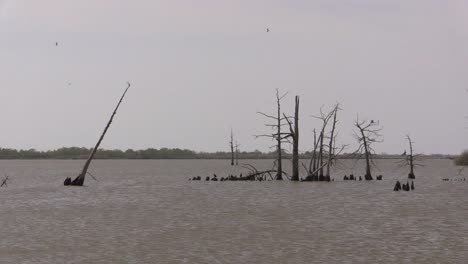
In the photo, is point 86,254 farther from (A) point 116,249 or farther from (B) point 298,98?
(B) point 298,98

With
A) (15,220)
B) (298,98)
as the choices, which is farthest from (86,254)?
(298,98)

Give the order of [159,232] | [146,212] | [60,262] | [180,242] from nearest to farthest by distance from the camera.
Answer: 1. [60,262]
2. [180,242]
3. [159,232]
4. [146,212]

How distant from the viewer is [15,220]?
25.9m

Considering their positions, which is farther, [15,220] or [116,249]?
[15,220]

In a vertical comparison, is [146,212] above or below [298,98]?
below

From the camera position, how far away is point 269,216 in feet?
89.1

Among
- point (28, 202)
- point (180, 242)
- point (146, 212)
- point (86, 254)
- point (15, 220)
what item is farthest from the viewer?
point (28, 202)

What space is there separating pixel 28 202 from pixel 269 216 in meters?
15.9

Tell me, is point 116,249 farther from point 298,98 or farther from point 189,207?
point 298,98

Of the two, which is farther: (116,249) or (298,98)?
(298,98)

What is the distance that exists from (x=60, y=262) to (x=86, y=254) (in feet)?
4.10

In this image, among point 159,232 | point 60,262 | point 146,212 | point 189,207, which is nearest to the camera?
point 60,262

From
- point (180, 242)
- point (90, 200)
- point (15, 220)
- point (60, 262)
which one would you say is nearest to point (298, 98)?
point (90, 200)

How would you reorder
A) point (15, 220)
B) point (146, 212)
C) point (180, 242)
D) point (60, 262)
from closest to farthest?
point (60, 262)
point (180, 242)
point (15, 220)
point (146, 212)
